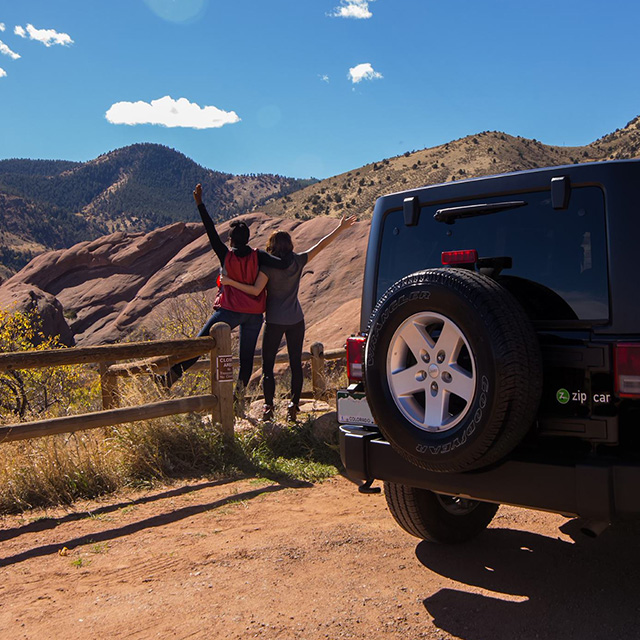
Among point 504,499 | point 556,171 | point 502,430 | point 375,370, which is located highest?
point 556,171

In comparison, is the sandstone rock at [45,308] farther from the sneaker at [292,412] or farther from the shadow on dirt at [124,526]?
the shadow on dirt at [124,526]

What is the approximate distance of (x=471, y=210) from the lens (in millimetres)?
3531

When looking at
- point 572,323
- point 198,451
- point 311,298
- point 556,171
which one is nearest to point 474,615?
point 572,323

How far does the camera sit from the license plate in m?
3.79

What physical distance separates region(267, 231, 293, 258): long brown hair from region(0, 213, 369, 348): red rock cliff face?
837 cm

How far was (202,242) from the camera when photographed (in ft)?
95.7

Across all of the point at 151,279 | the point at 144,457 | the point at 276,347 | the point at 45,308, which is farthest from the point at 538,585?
the point at 151,279

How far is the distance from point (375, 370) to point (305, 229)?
2068 cm

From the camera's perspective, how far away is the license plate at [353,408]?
379 cm

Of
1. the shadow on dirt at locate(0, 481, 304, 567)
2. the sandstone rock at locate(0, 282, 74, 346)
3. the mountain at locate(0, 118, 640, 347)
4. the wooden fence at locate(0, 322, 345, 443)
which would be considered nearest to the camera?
the shadow on dirt at locate(0, 481, 304, 567)

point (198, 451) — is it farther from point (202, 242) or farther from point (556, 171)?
point (202, 242)

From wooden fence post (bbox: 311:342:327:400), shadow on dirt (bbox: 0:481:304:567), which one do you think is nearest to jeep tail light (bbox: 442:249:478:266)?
shadow on dirt (bbox: 0:481:304:567)

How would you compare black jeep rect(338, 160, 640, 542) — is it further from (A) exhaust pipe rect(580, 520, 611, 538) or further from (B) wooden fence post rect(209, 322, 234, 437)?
(B) wooden fence post rect(209, 322, 234, 437)

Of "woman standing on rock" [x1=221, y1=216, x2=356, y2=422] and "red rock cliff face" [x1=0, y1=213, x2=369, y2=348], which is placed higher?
"red rock cliff face" [x1=0, y1=213, x2=369, y2=348]
